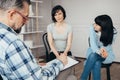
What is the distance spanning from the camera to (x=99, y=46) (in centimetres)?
262

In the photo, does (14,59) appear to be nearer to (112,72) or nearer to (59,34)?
(59,34)

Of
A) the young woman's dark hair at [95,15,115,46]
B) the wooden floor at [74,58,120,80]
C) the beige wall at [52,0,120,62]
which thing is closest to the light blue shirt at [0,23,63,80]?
the young woman's dark hair at [95,15,115,46]

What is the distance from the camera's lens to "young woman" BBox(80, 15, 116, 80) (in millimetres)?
2461

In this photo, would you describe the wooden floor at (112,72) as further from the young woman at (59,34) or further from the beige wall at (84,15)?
the young woman at (59,34)

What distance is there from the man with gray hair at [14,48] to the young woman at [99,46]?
1697 mm

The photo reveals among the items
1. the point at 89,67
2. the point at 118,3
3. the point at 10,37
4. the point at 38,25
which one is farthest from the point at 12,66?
the point at 38,25

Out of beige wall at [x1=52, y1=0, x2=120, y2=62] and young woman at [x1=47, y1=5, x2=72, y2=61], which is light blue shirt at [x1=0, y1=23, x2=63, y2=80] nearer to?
young woman at [x1=47, y1=5, x2=72, y2=61]

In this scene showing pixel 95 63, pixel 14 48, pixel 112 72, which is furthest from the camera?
pixel 112 72

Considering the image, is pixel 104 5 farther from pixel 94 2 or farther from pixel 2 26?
pixel 2 26

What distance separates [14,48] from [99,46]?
6.61 ft

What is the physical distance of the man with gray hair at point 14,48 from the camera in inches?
28.9

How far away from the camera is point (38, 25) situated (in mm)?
5172

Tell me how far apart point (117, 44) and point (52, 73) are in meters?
3.86

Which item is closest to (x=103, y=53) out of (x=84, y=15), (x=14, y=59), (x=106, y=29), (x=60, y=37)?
(x=106, y=29)
